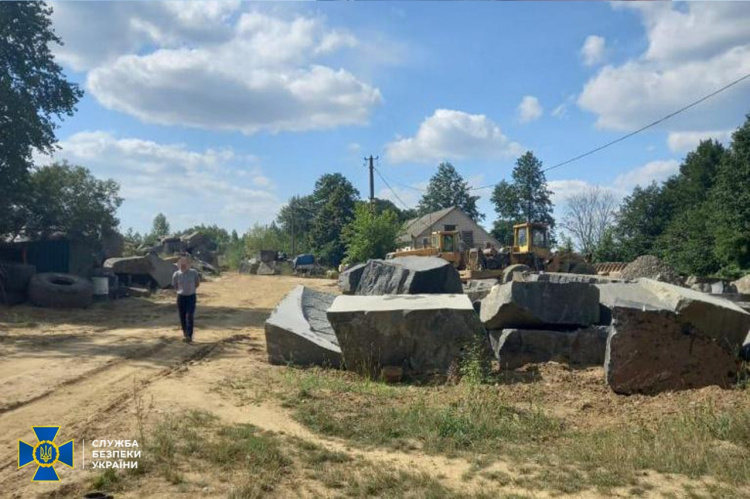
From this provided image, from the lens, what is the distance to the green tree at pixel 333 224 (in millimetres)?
60469

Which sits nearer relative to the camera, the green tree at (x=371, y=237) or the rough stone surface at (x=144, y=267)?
the rough stone surface at (x=144, y=267)

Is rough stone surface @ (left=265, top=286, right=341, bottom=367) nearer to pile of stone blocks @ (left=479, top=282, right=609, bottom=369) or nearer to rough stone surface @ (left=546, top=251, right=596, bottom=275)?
pile of stone blocks @ (left=479, top=282, right=609, bottom=369)

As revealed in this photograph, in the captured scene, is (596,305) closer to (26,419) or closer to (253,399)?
(253,399)

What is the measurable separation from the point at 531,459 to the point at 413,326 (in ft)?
11.3

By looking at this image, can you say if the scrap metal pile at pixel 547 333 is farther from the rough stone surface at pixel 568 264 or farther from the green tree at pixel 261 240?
the green tree at pixel 261 240

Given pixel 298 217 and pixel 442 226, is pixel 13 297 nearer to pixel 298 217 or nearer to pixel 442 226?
pixel 442 226

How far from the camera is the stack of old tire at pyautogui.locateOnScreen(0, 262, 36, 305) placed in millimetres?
17812

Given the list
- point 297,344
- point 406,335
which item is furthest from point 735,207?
point 297,344

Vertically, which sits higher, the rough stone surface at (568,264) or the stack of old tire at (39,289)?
the rough stone surface at (568,264)

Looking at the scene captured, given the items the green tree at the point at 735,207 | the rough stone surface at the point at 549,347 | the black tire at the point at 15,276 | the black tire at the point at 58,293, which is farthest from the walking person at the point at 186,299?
the green tree at the point at 735,207

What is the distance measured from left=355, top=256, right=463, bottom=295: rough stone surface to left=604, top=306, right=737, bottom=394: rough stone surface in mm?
4399

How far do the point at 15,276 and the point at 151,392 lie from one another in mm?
13941
